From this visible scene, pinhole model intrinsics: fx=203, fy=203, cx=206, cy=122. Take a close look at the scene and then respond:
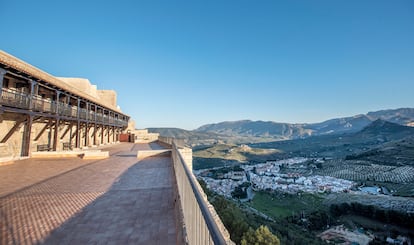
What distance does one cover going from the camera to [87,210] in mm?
4418

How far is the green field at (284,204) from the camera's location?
187 ft

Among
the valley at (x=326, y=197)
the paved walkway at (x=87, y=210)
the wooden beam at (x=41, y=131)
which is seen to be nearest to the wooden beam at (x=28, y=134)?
the wooden beam at (x=41, y=131)

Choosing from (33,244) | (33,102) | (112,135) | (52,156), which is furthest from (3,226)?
(112,135)

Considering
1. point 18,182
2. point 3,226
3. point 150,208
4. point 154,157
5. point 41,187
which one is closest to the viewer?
point 3,226

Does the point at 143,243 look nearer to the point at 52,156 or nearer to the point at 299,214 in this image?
the point at 52,156

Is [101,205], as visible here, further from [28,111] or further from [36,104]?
[36,104]

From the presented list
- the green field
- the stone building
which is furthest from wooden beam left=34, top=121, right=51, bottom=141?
the green field

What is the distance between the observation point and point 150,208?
4.47 metres

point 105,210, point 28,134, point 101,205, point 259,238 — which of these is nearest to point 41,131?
point 28,134

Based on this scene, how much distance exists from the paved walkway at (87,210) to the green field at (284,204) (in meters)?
55.6

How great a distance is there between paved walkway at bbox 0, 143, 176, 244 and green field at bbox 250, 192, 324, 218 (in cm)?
5558

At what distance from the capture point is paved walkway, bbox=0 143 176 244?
3342mm

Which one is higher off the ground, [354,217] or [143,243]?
[143,243]

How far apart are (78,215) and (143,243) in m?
1.93
